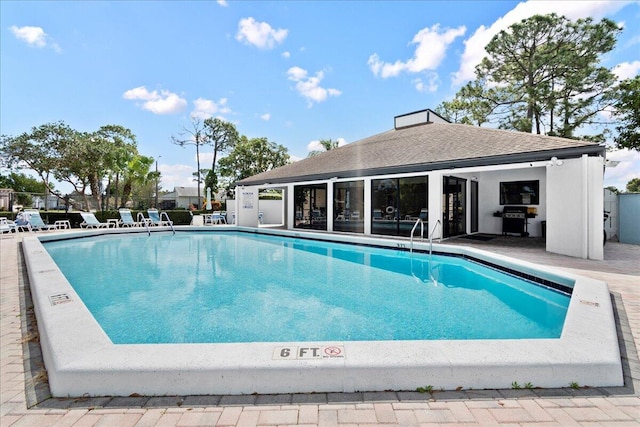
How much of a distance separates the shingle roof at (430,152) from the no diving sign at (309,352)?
8.71 m

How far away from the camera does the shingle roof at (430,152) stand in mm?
9000

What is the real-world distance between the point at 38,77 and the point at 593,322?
21955 millimetres

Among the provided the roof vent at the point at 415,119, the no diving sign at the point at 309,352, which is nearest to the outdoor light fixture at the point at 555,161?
the no diving sign at the point at 309,352

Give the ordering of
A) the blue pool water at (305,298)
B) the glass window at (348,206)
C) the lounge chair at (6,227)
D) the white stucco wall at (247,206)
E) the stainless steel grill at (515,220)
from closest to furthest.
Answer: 1. the blue pool water at (305,298)
2. the stainless steel grill at (515,220)
3. the glass window at (348,206)
4. the lounge chair at (6,227)
5. the white stucco wall at (247,206)

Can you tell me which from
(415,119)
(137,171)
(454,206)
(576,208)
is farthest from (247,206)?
(576,208)

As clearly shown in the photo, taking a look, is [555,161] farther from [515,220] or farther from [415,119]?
[415,119]

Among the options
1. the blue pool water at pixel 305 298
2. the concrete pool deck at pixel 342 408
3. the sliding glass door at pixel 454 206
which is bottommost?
the blue pool water at pixel 305 298

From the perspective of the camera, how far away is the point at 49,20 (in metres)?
10.8

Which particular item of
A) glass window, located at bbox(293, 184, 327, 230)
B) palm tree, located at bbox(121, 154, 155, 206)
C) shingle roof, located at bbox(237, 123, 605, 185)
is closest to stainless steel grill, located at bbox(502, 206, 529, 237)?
shingle roof, located at bbox(237, 123, 605, 185)

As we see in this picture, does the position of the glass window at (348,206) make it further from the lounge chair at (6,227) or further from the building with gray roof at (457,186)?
the lounge chair at (6,227)

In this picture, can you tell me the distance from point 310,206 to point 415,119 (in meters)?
7.93

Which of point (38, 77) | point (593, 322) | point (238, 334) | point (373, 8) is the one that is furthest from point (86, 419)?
point (38, 77)

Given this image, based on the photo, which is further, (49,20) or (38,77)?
(38,77)

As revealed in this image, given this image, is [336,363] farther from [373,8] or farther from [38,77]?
[38,77]
